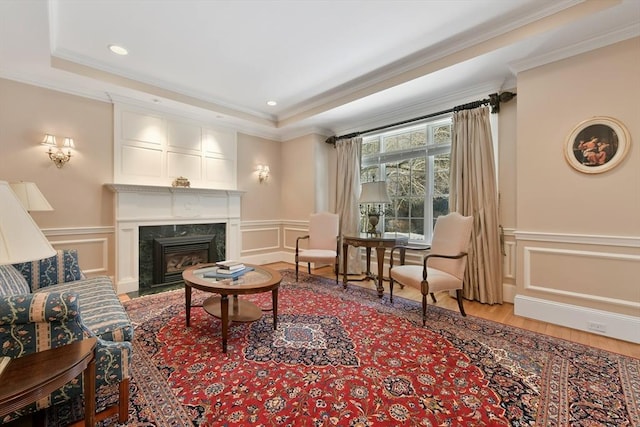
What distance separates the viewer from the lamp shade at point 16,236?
847 mm

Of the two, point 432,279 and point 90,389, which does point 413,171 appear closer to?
point 432,279

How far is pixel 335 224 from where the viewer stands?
4.48 meters

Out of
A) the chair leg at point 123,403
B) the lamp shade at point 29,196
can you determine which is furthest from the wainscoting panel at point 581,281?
the lamp shade at point 29,196

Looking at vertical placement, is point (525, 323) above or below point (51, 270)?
below

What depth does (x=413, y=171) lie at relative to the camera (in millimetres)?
4320

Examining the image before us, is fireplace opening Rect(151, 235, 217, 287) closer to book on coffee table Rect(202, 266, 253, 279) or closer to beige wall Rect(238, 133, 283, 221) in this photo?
beige wall Rect(238, 133, 283, 221)

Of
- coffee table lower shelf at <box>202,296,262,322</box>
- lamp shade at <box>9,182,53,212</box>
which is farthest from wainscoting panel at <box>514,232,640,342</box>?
lamp shade at <box>9,182,53,212</box>

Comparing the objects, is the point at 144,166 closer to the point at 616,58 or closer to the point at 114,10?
the point at 114,10

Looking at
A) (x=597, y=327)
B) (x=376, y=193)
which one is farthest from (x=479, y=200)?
(x=597, y=327)

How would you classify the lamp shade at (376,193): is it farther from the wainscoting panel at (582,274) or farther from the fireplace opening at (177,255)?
the fireplace opening at (177,255)

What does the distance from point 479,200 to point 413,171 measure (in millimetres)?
1159

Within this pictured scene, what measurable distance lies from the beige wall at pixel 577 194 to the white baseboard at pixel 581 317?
4 centimetres

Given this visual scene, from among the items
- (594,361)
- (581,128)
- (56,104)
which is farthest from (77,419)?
(581,128)

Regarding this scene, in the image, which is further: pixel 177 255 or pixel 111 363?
pixel 177 255
